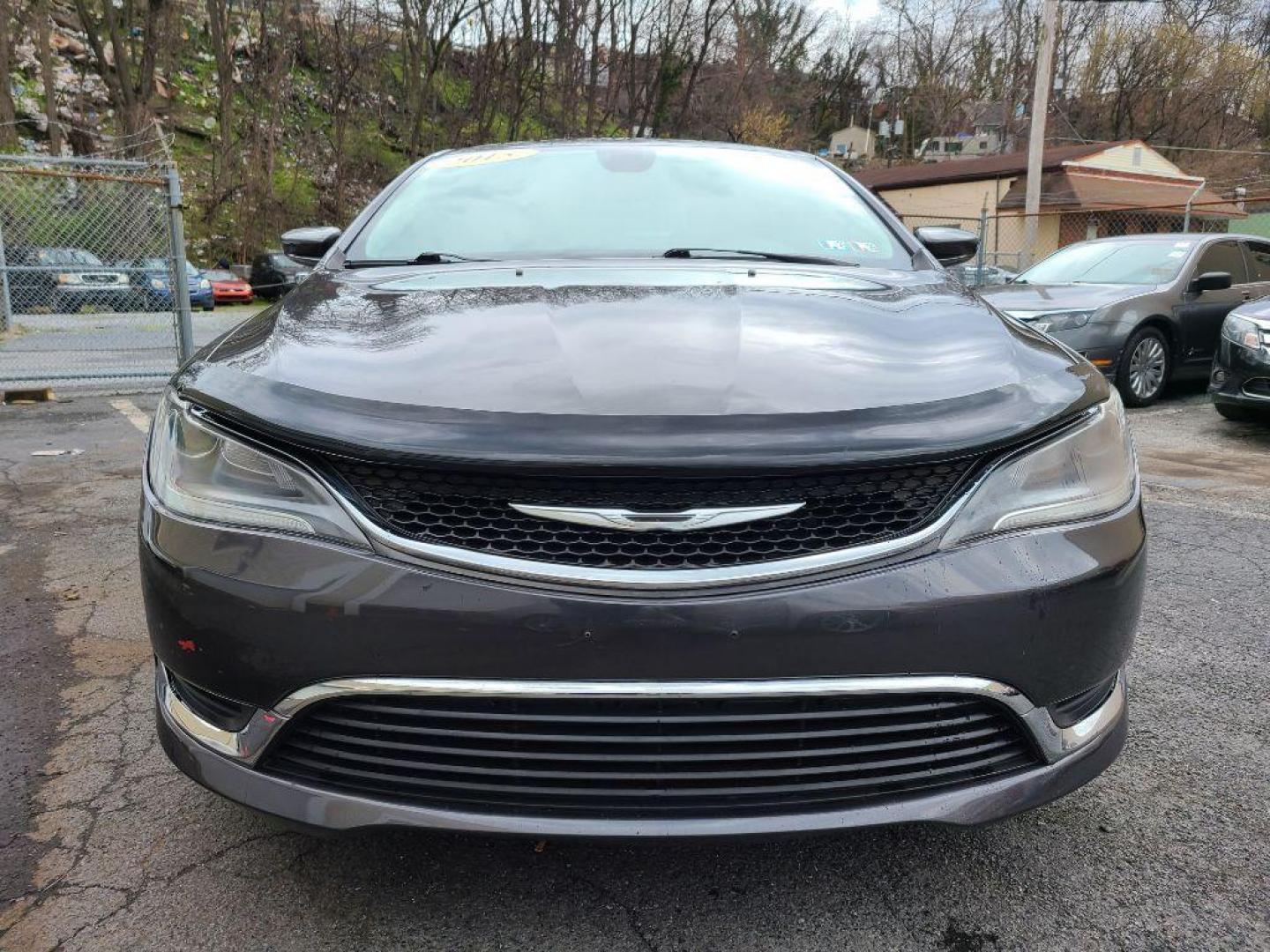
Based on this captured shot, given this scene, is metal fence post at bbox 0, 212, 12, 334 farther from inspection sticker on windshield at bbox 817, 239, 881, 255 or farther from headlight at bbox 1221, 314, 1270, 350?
headlight at bbox 1221, 314, 1270, 350

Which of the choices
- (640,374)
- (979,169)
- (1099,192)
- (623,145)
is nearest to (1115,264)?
(623,145)

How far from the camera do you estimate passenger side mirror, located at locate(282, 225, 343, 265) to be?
300 cm

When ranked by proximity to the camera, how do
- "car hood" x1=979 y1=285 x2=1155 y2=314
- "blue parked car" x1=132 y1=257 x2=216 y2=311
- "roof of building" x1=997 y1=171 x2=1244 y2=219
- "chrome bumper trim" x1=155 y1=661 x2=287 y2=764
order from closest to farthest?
"chrome bumper trim" x1=155 y1=661 x2=287 y2=764
"car hood" x1=979 y1=285 x2=1155 y2=314
"blue parked car" x1=132 y1=257 x2=216 y2=311
"roof of building" x1=997 y1=171 x2=1244 y2=219

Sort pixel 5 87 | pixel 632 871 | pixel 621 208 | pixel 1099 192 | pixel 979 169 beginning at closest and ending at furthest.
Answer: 1. pixel 632 871
2. pixel 621 208
3. pixel 5 87
4. pixel 1099 192
5. pixel 979 169

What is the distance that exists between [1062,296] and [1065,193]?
86.1 feet

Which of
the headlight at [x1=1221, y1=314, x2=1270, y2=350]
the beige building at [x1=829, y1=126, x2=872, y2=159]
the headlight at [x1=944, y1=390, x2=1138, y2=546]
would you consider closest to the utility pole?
the headlight at [x1=1221, y1=314, x2=1270, y2=350]

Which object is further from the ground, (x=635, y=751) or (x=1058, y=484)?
(x=1058, y=484)

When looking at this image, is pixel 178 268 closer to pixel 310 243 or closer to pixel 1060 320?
pixel 310 243

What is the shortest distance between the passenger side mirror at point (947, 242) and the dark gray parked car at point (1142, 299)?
15.1 feet

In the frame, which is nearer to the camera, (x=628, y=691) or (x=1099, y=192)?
(x=628, y=691)

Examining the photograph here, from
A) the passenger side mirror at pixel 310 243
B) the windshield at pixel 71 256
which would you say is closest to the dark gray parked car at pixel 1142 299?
the passenger side mirror at pixel 310 243

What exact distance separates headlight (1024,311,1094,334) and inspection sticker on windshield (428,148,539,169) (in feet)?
17.5

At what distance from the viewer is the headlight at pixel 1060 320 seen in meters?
7.36

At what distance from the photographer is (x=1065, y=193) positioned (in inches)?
1209
